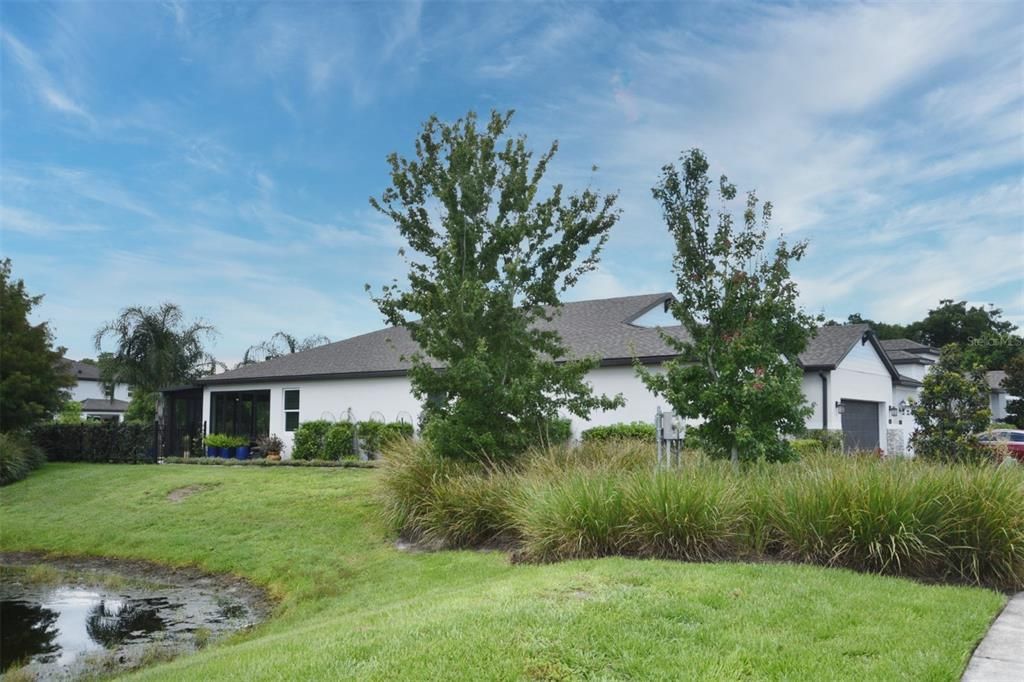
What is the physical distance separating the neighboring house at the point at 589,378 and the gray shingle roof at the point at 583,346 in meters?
0.04

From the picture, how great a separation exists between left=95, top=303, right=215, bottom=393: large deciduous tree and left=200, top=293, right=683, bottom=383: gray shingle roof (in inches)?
293

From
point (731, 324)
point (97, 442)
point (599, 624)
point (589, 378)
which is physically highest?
point (731, 324)

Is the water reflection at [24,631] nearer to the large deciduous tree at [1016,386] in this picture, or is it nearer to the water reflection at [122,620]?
the water reflection at [122,620]

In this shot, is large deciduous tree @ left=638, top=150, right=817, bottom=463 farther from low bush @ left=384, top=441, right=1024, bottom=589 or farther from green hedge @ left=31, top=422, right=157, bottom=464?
green hedge @ left=31, top=422, right=157, bottom=464

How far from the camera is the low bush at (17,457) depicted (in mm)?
20328

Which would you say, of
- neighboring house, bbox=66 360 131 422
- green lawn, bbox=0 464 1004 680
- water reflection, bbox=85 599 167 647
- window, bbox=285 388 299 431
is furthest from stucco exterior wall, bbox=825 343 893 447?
Answer: neighboring house, bbox=66 360 131 422

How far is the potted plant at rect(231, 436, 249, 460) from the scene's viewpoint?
81.9ft

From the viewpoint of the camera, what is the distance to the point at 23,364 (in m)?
23.0

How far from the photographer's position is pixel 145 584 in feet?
37.1

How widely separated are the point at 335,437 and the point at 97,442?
879 centimetres

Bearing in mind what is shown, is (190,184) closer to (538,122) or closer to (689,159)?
(538,122)

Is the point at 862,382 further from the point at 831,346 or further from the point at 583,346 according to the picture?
the point at 583,346

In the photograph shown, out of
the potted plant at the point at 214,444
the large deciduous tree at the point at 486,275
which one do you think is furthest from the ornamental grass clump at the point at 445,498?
the potted plant at the point at 214,444

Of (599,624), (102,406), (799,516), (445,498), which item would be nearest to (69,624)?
(445,498)
